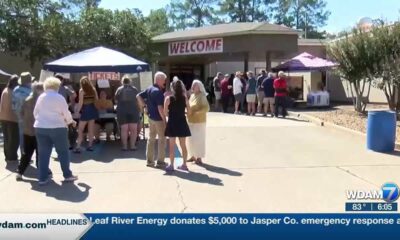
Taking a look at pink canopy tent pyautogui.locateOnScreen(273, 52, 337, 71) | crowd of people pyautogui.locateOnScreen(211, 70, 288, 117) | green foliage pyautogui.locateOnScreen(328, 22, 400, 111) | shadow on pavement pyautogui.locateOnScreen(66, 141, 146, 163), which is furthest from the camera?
pink canopy tent pyautogui.locateOnScreen(273, 52, 337, 71)

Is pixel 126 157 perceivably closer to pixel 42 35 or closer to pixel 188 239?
pixel 188 239

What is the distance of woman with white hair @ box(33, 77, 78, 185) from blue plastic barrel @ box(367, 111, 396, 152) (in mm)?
6348

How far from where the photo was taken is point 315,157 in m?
10.5

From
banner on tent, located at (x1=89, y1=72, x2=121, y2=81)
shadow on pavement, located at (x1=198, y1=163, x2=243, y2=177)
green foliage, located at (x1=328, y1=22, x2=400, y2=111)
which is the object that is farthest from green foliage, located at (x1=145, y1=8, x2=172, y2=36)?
shadow on pavement, located at (x1=198, y1=163, x2=243, y2=177)

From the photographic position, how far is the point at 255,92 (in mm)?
19453

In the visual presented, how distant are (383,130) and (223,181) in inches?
176

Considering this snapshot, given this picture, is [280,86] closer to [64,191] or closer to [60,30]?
[64,191]

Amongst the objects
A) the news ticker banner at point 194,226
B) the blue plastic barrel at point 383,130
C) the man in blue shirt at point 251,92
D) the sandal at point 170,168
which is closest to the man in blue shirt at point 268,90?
the man in blue shirt at point 251,92

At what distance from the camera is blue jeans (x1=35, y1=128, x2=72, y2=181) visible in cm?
783

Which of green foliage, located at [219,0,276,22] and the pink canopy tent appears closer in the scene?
the pink canopy tent

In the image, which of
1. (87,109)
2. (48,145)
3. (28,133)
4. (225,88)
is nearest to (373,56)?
(225,88)

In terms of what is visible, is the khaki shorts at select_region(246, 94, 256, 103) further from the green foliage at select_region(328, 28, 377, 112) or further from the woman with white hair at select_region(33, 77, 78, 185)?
the woman with white hair at select_region(33, 77, 78, 185)

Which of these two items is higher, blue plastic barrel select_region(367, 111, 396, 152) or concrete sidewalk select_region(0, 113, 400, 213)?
blue plastic barrel select_region(367, 111, 396, 152)

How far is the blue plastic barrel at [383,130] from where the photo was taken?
10992 mm
